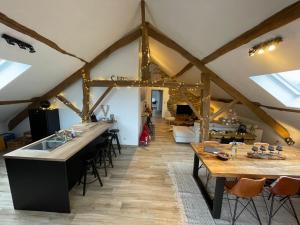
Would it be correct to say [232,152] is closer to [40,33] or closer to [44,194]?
[44,194]

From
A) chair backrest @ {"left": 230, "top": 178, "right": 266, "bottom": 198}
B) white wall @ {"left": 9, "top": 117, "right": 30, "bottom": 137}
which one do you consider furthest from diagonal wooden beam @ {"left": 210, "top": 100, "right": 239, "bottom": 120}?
white wall @ {"left": 9, "top": 117, "right": 30, "bottom": 137}

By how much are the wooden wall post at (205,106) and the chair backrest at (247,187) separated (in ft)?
9.91

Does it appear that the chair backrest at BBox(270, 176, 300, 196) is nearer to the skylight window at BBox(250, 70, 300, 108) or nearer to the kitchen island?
the skylight window at BBox(250, 70, 300, 108)

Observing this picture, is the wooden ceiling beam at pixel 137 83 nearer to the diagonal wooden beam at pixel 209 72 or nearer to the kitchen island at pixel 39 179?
the diagonal wooden beam at pixel 209 72

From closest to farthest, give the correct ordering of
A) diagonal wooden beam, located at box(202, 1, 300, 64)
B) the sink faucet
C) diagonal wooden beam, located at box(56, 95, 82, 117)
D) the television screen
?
1. diagonal wooden beam, located at box(202, 1, 300, 64)
2. the sink faucet
3. diagonal wooden beam, located at box(56, 95, 82, 117)
4. the television screen

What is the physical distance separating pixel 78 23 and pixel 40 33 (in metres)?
0.64

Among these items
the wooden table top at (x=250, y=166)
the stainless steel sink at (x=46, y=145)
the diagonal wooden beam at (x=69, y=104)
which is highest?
the diagonal wooden beam at (x=69, y=104)

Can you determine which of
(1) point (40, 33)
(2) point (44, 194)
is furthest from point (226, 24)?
(2) point (44, 194)

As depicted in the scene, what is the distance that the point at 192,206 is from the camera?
9.26 feet

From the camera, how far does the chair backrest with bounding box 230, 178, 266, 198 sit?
2264mm

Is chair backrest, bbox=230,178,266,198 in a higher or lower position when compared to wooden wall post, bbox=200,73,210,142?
lower

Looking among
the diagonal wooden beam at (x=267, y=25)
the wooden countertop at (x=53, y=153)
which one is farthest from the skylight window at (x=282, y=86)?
the wooden countertop at (x=53, y=153)

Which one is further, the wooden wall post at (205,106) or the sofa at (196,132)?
the sofa at (196,132)

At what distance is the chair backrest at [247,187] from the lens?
2.26 meters
